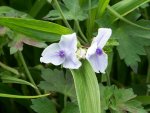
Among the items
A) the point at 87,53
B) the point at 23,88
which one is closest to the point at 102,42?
the point at 87,53

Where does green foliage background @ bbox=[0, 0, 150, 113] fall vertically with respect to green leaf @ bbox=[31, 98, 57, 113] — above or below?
above

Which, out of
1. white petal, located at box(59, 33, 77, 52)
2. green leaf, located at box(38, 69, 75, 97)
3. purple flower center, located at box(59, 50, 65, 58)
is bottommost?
green leaf, located at box(38, 69, 75, 97)

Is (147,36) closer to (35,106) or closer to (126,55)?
(126,55)

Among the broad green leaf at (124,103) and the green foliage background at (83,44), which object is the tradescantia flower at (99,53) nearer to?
the green foliage background at (83,44)

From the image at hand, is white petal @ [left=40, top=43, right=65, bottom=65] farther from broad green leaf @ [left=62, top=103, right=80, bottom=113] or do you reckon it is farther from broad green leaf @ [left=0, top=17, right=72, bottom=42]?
broad green leaf @ [left=62, top=103, right=80, bottom=113]

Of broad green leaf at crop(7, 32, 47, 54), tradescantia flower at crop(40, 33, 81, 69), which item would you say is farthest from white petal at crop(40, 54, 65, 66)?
broad green leaf at crop(7, 32, 47, 54)

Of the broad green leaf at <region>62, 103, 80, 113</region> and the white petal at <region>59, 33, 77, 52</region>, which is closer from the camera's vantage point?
the white petal at <region>59, 33, 77, 52</region>
